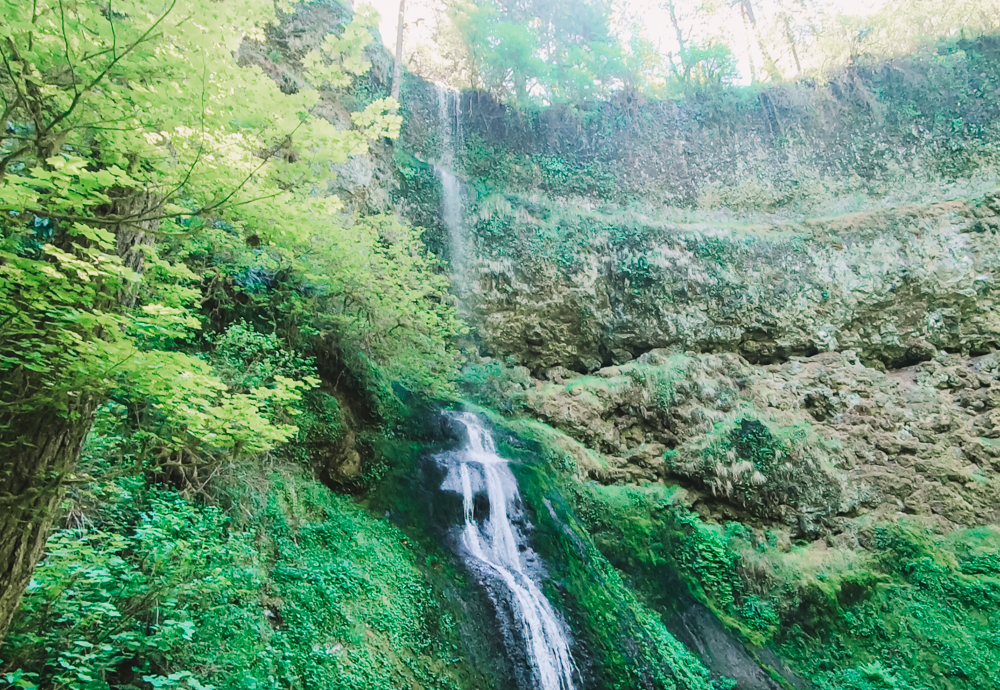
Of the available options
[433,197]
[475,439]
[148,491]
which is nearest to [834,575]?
[475,439]

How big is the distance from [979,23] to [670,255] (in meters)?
12.3

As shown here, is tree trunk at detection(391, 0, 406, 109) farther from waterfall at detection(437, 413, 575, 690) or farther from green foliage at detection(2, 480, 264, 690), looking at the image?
green foliage at detection(2, 480, 264, 690)

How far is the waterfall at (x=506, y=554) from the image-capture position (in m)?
5.96

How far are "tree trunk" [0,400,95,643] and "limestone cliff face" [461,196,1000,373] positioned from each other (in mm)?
10322

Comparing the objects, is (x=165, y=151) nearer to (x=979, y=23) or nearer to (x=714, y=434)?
(x=714, y=434)

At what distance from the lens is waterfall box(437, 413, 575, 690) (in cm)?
596

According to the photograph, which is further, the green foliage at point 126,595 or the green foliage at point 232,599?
the green foliage at point 232,599

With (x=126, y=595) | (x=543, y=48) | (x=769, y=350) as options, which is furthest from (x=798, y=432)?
(x=543, y=48)

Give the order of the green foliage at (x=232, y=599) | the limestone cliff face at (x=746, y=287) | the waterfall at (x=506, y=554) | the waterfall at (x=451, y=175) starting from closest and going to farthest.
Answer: the green foliage at (x=232, y=599), the waterfall at (x=506, y=554), the limestone cliff face at (x=746, y=287), the waterfall at (x=451, y=175)

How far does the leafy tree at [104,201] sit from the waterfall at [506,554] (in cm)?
380

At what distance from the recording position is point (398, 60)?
16.1 metres

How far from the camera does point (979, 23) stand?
15.6 metres

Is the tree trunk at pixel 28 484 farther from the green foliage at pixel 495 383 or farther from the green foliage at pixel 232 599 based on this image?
the green foliage at pixel 495 383

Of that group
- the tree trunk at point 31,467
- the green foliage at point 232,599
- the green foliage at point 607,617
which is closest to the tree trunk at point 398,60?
the green foliage at point 607,617
